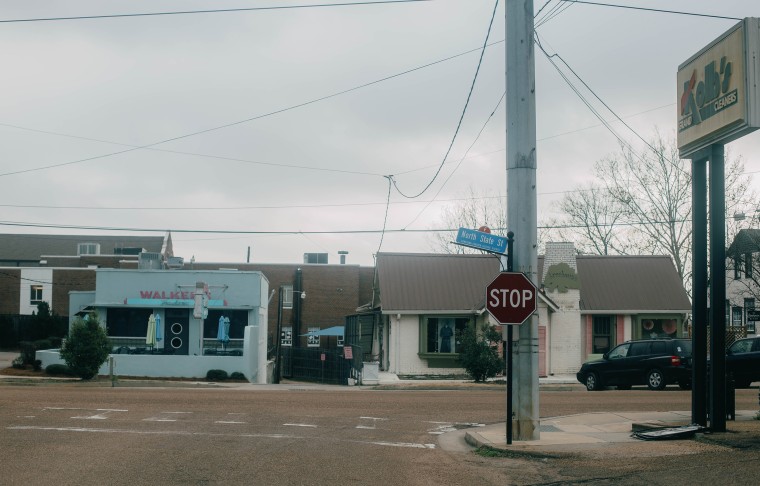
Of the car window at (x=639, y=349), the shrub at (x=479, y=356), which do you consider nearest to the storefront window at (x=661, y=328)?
the shrub at (x=479, y=356)

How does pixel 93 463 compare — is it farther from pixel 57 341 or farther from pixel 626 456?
pixel 57 341

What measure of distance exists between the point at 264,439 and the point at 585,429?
18.8 ft

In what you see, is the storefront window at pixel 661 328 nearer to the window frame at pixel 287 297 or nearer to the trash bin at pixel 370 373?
the trash bin at pixel 370 373

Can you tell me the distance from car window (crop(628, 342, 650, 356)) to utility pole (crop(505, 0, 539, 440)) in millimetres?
15667

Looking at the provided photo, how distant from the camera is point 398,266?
4188cm

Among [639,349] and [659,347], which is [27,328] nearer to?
[639,349]

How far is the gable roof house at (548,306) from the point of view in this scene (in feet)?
129

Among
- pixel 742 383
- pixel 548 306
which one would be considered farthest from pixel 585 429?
pixel 548 306

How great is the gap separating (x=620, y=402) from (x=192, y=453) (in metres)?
12.5

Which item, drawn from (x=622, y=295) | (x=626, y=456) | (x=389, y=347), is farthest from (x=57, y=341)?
(x=626, y=456)

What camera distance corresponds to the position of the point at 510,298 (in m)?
13.2

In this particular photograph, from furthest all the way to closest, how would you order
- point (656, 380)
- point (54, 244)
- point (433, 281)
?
point (54, 244)
point (433, 281)
point (656, 380)

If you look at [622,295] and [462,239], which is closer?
[462,239]

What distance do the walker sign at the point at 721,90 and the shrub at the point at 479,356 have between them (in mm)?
18923
